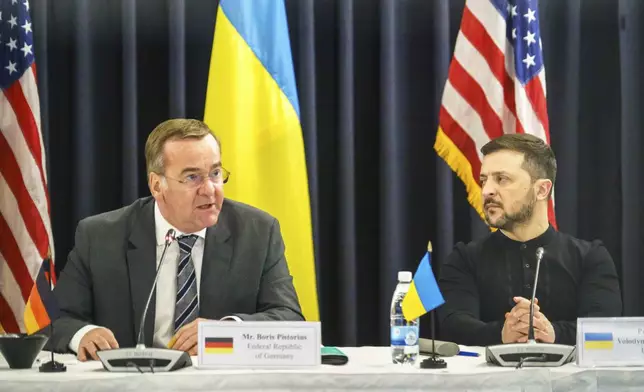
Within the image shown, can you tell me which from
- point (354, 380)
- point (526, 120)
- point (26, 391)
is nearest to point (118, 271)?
point (26, 391)

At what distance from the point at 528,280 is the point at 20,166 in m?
2.40

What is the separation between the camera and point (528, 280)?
3250mm

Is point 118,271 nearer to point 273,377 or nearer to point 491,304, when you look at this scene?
point 273,377

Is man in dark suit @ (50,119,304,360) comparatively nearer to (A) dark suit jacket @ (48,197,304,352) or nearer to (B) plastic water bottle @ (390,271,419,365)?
(A) dark suit jacket @ (48,197,304,352)

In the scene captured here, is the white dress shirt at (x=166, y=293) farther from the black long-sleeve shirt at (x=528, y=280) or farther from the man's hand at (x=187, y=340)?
the black long-sleeve shirt at (x=528, y=280)

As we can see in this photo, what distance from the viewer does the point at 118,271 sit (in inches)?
119

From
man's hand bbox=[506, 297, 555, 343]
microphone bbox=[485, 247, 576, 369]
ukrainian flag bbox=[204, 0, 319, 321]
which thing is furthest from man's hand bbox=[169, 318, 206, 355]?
ukrainian flag bbox=[204, 0, 319, 321]

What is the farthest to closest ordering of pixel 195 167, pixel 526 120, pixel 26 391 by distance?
1. pixel 526 120
2. pixel 195 167
3. pixel 26 391

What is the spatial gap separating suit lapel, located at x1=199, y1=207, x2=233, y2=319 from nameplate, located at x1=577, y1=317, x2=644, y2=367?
126 cm

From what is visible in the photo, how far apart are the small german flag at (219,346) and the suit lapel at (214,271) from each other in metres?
0.74

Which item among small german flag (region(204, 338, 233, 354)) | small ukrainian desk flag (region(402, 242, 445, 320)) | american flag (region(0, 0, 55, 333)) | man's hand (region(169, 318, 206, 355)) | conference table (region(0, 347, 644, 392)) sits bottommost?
conference table (region(0, 347, 644, 392))

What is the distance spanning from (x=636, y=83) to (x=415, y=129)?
45.8 inches

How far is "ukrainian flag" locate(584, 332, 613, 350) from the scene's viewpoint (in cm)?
228

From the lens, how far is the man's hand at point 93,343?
250 cm
